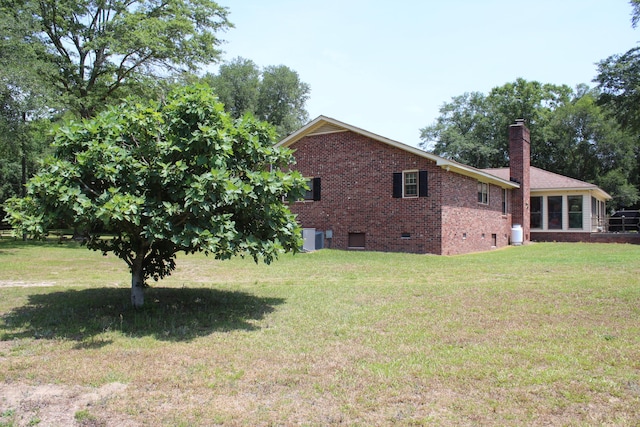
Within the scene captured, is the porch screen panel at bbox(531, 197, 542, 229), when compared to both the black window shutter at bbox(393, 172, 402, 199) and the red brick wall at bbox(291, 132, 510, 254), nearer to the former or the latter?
the red brick wall at bbox(291, 132, 510, 254)

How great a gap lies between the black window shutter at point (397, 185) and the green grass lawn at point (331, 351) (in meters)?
8.05

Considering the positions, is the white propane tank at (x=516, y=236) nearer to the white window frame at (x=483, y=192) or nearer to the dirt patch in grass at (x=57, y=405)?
the white window frame at (x=483, y=192)

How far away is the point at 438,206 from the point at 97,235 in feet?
42.1

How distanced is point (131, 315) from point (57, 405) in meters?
3.18

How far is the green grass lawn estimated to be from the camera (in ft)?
12.6

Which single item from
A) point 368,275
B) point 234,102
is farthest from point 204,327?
point 234,102

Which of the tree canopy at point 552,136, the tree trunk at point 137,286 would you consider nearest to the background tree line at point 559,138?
the tree canopy at point 552,136

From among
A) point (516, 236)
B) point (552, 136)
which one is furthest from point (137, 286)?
point (552, 136)

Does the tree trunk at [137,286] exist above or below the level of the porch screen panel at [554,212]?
below

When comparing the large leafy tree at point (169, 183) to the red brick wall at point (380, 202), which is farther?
the red brick wall at point (380, 202)

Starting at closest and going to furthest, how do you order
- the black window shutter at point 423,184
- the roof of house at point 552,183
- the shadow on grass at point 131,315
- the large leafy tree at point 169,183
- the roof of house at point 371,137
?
the large leafy tree at point 169,183 < the shadow on grass at point 131,315 < the roof of house at point 371,137 < the black window shutter at point 423,184 < the roof of house at point 552,183

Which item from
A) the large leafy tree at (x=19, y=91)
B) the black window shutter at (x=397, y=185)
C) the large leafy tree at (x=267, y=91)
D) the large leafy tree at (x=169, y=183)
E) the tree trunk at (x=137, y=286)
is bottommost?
the tree trunk at (x=137, y=286)

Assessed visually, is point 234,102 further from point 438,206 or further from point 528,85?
point 438,206

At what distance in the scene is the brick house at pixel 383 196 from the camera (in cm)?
1766
